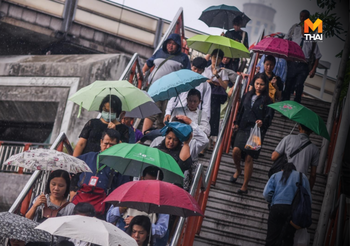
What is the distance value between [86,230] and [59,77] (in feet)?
30.8

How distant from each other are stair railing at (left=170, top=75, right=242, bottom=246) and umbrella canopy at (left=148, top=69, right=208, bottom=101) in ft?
3.82

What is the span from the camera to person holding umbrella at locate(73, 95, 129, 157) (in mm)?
8188

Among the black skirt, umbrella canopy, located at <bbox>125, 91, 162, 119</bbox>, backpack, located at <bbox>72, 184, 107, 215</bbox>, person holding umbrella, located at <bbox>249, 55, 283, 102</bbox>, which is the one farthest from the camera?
person holding umbrella, located at <bbox>249, 55, 283, 102</bbox>

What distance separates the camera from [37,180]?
26.2ft

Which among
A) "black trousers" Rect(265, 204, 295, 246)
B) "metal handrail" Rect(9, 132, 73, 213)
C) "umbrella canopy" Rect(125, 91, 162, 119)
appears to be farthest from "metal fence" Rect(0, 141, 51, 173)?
"black trousers" Rect(265, 204, 295, 246)

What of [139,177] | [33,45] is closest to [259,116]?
[139,177]

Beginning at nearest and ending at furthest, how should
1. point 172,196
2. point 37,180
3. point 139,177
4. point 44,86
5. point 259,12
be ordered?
point 172,196
point 139,177
point 37,180
point 44,86
point 259,12

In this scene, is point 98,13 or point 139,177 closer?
point 139,177

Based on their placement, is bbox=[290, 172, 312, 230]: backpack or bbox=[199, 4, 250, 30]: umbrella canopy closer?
bbox=[290, 172, 312, 230]: backpack

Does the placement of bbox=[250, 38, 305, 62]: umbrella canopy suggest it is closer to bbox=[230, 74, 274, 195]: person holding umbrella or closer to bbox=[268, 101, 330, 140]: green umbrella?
bbox=[230, 74, 274, 195]: person holding umbrella

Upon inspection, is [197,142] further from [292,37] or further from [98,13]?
[98,13]

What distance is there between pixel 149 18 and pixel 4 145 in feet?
22.7

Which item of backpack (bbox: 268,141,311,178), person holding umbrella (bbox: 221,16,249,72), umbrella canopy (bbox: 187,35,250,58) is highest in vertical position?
person holding umbrella (bbox: 221,16,249,72)

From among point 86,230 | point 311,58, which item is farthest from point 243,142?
point 86,230
